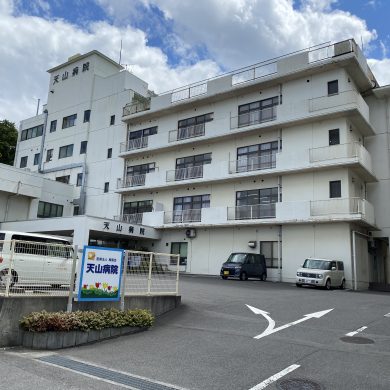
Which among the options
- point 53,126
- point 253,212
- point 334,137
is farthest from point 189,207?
point 53,126

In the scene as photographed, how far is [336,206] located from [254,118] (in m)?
8.56

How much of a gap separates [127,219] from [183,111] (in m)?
9.76

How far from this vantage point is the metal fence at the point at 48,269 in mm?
8133

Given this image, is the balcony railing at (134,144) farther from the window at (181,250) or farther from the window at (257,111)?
the window at (257,111)

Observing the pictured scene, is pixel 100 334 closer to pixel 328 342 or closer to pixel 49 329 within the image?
pixel 49 329

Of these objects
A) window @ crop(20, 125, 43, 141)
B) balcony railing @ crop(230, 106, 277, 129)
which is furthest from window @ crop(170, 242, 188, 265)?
window @ crop(20, 125, 43, 141)

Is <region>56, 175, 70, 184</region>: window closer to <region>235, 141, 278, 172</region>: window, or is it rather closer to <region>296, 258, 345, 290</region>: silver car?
<region>235, 141, 278, 172</region>: window

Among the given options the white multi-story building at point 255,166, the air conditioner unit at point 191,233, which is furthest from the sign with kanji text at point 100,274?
the air conditioner unit at point 191,233

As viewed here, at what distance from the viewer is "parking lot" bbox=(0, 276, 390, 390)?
5734 mm

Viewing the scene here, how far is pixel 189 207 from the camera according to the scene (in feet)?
97.7

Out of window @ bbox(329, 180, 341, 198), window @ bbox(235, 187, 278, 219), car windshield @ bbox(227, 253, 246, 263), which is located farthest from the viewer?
window @ bbox(235, 187, 278, 219)

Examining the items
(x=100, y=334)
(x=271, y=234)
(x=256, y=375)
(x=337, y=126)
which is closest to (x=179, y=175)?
(x=271, y=234)

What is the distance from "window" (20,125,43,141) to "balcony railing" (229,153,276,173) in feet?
77.8

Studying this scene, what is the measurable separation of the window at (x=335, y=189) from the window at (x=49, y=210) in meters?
23.0
